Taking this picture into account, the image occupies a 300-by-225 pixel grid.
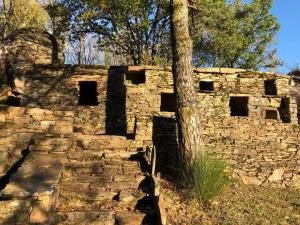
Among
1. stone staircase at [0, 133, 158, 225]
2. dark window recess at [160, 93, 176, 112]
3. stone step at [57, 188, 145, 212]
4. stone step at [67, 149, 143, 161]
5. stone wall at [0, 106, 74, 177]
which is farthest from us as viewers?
dark window recess at [160, 93, 176, 112]

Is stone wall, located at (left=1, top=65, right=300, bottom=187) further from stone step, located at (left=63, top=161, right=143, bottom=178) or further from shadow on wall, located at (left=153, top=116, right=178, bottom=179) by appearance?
stone step, located at (left=63, top=161, right=143, bottom=178)

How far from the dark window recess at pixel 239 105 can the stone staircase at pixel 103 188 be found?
18.5 feet

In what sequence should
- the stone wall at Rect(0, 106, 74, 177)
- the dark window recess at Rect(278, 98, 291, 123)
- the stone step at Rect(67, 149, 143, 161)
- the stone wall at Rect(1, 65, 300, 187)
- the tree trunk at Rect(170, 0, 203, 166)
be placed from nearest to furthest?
1. the stone wall at Rect(0, 106, 74, 177)
2. the stone step at Rect(67, 149, 143, 161)
3. the tree trunk at Rect(170, 0, 203, 166)
4. the stone wall at Rect(1, 65, 300, 187)
5. the dark window recess at Rect(278, 98, 291, 123)

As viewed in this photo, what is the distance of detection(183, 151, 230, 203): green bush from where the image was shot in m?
7.18

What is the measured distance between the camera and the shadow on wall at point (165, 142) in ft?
31.9

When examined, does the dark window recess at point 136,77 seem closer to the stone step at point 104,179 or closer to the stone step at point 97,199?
the stone step at point 104,179

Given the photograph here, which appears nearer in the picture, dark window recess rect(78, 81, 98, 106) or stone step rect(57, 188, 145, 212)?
stone step rect(57, 188, 145, 212)

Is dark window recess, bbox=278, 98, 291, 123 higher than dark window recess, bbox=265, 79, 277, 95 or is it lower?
lower

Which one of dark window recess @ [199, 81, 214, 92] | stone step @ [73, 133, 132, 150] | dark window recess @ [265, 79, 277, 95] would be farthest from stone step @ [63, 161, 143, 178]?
dark window recess @ [265, 79, 277, 95]

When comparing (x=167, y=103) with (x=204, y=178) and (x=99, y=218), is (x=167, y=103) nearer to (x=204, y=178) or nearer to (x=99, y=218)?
(x=204, y=178)

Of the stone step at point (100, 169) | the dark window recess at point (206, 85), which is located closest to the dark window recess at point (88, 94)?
the dark window recess at point (206, 85)

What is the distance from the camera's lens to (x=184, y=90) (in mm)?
8266

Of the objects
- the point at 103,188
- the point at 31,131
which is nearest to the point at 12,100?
the point at 31,131

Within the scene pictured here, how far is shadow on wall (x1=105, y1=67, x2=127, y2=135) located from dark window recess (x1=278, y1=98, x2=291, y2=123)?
5312 mm
